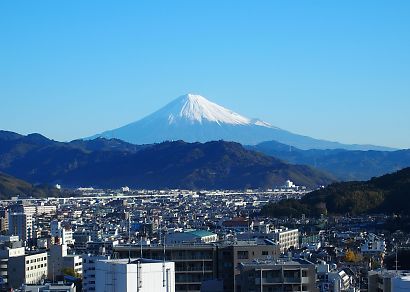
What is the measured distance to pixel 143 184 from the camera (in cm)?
10331

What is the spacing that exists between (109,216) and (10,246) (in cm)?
2586

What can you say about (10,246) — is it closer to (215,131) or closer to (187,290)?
(187,290)

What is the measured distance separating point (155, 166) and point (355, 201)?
6317 cm

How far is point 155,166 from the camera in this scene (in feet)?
353

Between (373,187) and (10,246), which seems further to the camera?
(373,187)

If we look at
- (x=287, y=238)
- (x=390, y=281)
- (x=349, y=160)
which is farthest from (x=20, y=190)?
(x=390, y=281)

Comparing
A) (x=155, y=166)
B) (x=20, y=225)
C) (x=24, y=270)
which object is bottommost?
(x=24, y=270)

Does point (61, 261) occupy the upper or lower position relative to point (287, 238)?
lower

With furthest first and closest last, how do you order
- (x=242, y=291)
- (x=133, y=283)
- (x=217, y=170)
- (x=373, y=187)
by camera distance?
(x=217, y=170) < (x=373, y=187) < (x=242, y=291) < (x=133, y=283)

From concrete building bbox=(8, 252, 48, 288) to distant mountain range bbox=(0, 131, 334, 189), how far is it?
70.2 meters

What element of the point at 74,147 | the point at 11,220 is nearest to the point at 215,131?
the point at 74,147

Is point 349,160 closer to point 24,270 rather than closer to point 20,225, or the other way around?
point 20,225

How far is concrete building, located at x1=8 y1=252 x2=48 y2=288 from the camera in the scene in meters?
21.3

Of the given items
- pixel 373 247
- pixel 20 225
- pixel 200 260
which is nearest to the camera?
pixel 200 260
